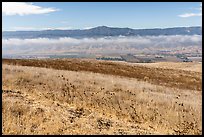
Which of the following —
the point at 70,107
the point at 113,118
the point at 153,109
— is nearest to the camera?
the point at 113,118

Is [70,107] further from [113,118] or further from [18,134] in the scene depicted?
[18,134]

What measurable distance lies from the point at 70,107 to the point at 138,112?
13.7ft

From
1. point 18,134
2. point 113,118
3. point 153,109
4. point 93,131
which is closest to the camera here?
point 18,134

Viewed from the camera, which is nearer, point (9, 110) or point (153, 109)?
point (9, 110)

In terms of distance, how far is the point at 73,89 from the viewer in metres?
23.7

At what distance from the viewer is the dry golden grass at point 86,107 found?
15.5m

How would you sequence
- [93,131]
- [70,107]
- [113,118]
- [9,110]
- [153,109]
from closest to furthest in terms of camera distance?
[93,131]
[9,110]
[113,118]
[70,107]
[153,109]

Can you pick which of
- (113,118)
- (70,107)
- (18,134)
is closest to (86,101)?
(70,107)

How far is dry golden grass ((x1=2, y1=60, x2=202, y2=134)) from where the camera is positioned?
15.5m

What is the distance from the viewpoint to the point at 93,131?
15117mm

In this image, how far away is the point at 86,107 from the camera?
19828 mm

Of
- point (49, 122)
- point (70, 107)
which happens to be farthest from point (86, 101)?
point (49, 122)

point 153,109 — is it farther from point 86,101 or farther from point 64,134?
point 64,134

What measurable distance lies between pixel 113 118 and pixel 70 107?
2842 millimetres
